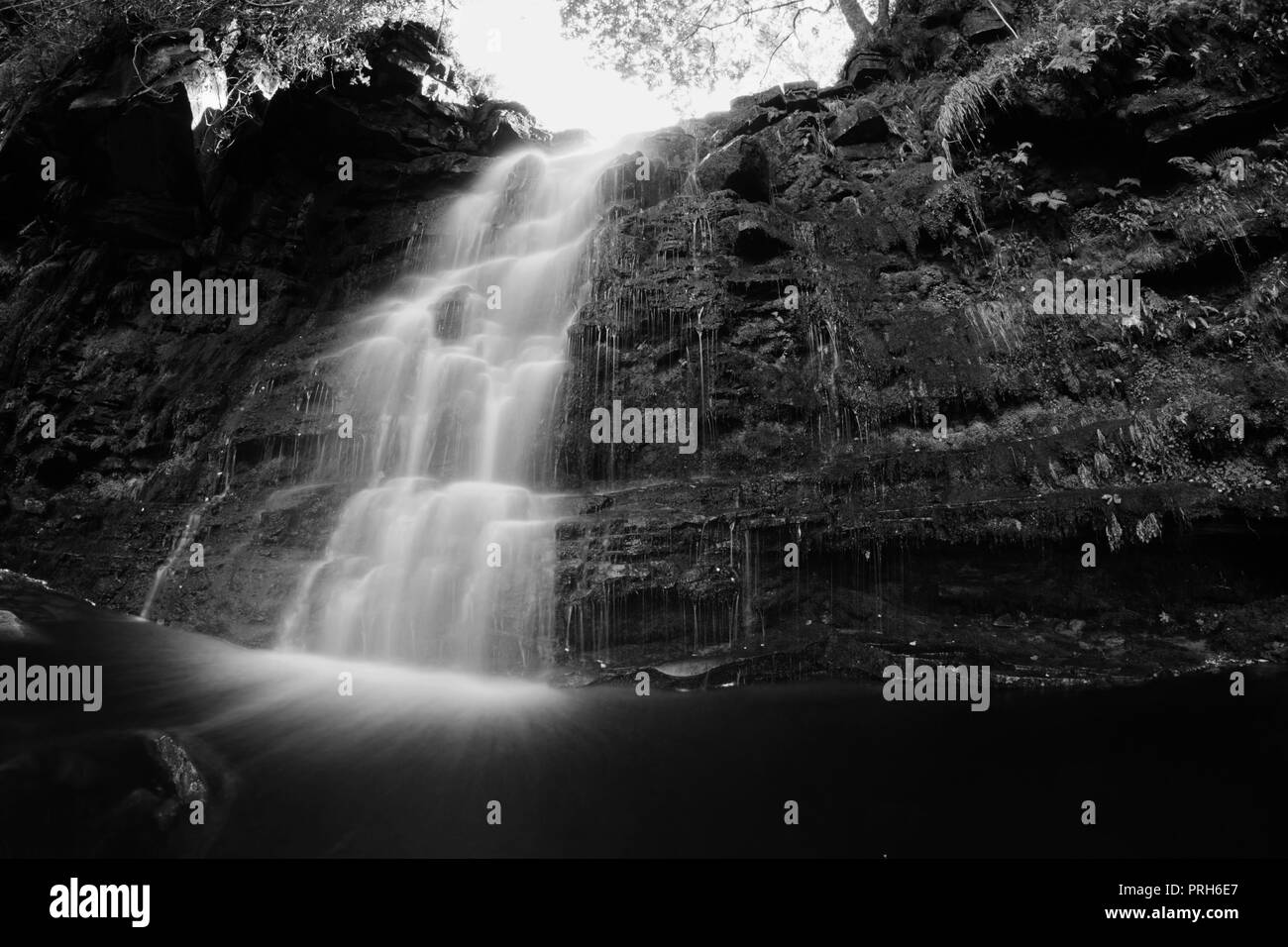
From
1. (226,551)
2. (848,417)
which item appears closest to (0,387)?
(226,551)

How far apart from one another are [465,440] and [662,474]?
2.62 m

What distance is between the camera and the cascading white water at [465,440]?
7.25m

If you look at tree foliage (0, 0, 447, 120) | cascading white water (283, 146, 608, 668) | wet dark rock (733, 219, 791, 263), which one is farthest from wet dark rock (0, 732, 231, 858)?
tree foliage (0, 0, 447, 120)

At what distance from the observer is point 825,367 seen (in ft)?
28.7

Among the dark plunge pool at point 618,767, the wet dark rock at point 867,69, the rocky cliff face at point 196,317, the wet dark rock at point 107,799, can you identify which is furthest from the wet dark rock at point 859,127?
the wet dark rock at point 107,799

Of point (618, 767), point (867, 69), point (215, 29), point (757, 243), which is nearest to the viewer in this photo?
point (618, 767)

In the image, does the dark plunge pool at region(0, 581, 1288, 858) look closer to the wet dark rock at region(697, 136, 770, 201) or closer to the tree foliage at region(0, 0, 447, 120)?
the wet dark rock at region(697, 136, 770, 201)

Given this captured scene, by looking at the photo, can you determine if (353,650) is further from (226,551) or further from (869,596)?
(869,596)

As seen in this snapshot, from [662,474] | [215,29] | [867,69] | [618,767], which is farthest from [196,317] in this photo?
[867,69]

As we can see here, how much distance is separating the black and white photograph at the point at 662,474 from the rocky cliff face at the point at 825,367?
57mm

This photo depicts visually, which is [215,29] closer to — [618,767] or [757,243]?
[757,243]

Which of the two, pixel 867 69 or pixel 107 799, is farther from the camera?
pixel 867 69

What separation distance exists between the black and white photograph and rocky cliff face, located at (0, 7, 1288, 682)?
0.06m

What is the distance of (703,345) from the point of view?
9.02m
